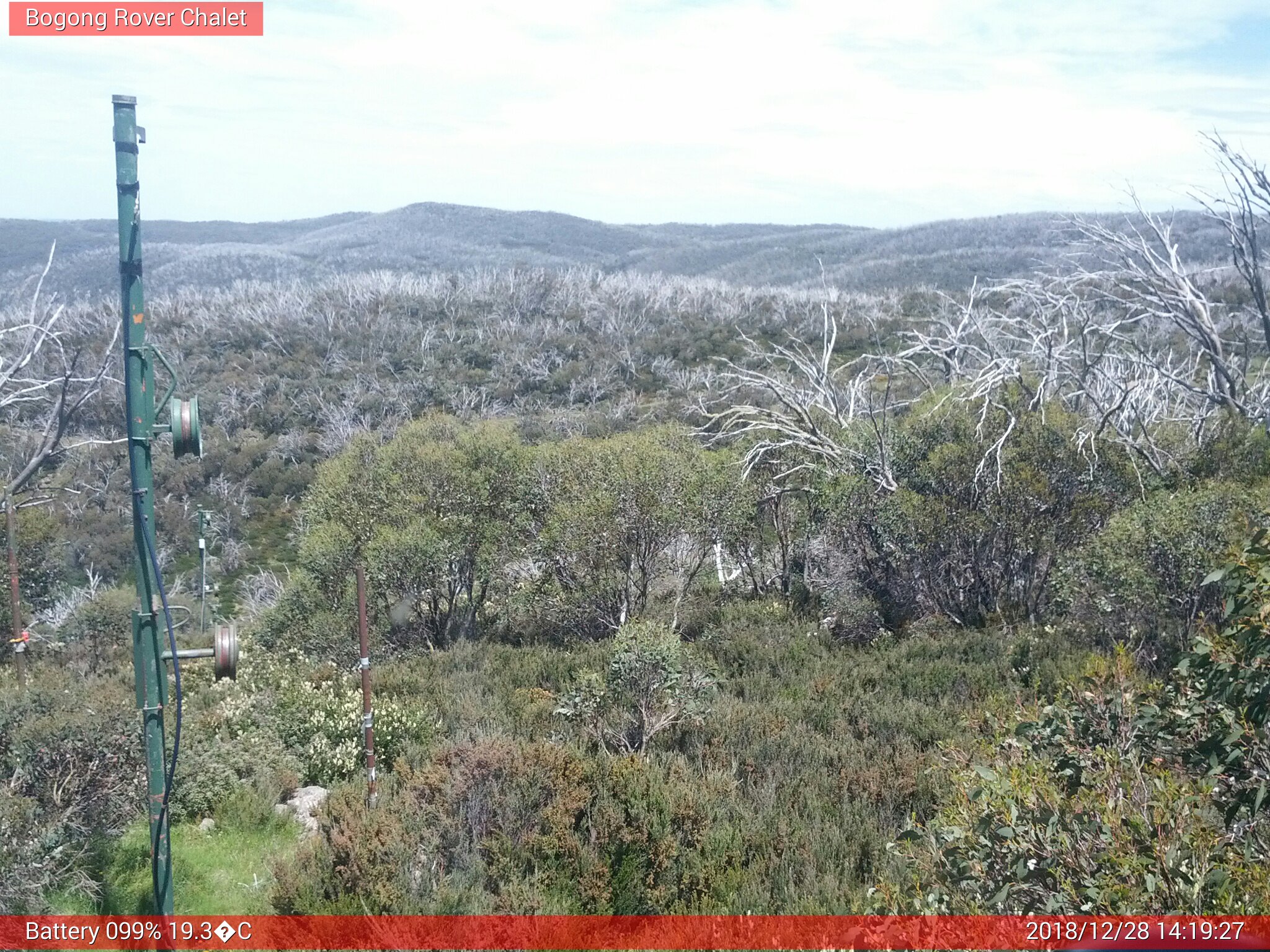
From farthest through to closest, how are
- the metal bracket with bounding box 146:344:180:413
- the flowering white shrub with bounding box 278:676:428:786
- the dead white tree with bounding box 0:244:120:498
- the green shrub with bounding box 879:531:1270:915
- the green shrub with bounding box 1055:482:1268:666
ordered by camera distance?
the dead white tree with bounding box 0:244:120:498 → the green shrub with bounding box 1055:482:1268:666 → the flowering white shrub with bounding box 278:676:428:786 → the metal bracket with bounding box 146:344:180:413 → the green shrub with bounding box 879:531:1270:915

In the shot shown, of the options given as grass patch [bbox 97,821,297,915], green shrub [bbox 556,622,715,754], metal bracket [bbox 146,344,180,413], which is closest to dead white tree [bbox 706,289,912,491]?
green shrub [bbox 556,622,715,754]

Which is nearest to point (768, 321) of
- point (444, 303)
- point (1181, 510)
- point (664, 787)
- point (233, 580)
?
point (444, 303)

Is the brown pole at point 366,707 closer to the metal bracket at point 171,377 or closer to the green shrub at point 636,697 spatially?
the green shrub at point 636,697

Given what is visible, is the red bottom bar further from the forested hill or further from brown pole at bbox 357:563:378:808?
the forested hill

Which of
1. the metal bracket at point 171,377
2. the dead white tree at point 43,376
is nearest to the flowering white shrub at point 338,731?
the dead white tree at point 43,376

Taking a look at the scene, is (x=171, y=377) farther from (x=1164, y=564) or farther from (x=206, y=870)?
(x=1164, y=564)
